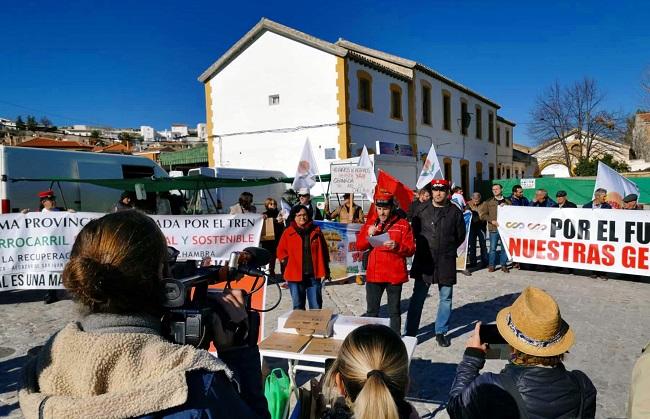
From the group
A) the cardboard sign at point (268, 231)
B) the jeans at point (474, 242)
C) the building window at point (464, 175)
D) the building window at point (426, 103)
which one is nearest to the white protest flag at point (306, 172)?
the cardboard sign at point (268, 231)

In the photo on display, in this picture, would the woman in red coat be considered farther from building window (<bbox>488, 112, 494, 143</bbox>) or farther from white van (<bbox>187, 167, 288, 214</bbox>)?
building window (<bbox>488, 112, 494, 143</bbox>)

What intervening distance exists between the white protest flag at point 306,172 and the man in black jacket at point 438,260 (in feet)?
18.2

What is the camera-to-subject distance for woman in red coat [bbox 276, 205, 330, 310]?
5930mm

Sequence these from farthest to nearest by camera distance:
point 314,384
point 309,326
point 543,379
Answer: point 309,326
point 314,384
point 543,379

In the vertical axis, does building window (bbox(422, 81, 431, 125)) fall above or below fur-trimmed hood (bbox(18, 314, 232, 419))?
above

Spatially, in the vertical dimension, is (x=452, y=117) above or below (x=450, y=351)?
above

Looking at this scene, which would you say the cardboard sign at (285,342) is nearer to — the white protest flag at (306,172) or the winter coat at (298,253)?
the winter coat at (298,253)

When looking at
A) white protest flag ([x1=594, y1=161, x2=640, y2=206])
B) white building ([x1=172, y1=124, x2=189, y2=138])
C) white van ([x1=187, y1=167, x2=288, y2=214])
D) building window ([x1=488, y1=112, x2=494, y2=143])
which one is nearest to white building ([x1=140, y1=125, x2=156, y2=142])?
white building ([x1=172, y1=124, x2=189, y2=138])

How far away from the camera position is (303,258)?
595 cm

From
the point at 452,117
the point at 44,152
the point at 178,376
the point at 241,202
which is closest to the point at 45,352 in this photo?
the point at 178,376

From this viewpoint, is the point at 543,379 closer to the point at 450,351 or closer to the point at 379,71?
the point at 450,351

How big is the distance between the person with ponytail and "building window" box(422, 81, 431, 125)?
2570cm

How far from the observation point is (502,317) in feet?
7.48

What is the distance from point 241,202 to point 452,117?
23.9 m
